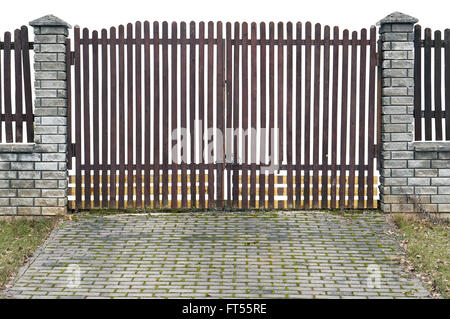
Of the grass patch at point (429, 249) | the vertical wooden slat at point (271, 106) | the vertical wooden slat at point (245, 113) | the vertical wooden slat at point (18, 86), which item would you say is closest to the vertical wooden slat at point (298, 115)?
the vertical wooden slat at point (271, 106)

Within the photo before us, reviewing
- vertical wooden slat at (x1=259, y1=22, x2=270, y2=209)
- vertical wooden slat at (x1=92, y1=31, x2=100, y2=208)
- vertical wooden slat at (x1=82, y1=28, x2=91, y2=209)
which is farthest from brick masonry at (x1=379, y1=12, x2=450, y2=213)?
vertical wooden slat at (x1=82, y1=28, x2=91, y2=209)

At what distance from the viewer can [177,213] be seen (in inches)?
411

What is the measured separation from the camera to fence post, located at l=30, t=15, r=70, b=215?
10328 millimetres

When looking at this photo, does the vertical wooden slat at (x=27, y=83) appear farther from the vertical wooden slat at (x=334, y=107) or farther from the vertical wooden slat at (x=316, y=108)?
the vertical wooden slat at (x=334, y=107)

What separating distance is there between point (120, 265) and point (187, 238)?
128 cm

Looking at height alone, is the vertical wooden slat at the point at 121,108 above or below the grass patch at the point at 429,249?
above

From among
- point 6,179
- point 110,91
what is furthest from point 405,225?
point 6,179

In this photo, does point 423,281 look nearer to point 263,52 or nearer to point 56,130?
point 263,52

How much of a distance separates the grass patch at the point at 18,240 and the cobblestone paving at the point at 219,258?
189mm

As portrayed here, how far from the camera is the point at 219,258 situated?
860 cm

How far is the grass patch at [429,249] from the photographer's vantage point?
7927mm

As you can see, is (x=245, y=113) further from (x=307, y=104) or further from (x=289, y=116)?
(x=307, y=104)

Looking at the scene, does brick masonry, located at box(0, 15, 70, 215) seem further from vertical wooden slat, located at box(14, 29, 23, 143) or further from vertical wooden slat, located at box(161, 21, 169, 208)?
vertical wooden slat, located at box(161, 21, 169, 208)

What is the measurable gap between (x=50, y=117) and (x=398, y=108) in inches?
238
